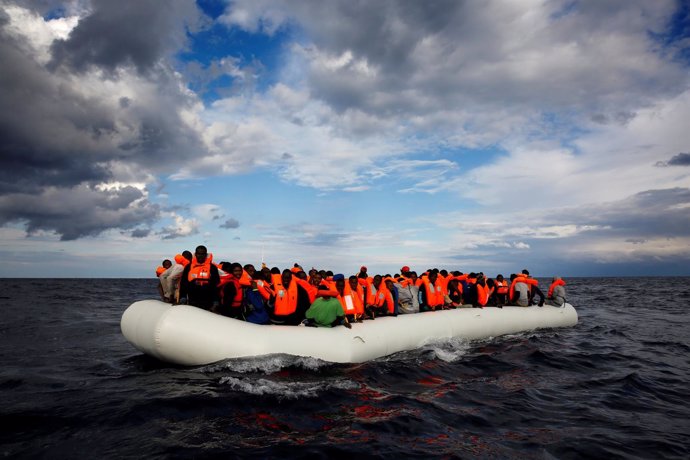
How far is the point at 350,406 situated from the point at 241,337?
2363 millimetres

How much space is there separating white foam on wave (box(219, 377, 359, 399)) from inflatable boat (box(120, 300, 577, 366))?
58 cm

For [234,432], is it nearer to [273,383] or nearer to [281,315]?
[273,383]

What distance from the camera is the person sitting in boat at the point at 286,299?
8.83 meters

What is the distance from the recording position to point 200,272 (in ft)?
Result: 26.8

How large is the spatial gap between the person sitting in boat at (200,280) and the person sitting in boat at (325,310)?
198 centimetres

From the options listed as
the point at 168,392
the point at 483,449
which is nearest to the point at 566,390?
the point at 483,449

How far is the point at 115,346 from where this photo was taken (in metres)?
11.2

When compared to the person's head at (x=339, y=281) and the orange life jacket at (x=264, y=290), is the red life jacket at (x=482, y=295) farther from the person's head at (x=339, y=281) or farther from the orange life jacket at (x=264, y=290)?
the orange life jacket at (x=264, y=290)

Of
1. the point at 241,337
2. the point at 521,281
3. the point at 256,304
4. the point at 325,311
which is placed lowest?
the point at 241,337

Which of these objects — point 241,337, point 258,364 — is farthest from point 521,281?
point 241,337

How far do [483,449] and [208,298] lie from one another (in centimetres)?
566

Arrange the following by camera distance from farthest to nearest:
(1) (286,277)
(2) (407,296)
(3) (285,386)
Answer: (2) (407,296)
(1) (286,277)
(3) (285,386)

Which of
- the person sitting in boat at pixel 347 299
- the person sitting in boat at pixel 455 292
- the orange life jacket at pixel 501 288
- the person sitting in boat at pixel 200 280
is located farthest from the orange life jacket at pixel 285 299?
the orange life jacket at pixel 501 288

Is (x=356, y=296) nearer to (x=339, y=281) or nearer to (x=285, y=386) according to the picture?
(x=339, y=281)
